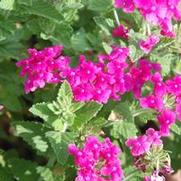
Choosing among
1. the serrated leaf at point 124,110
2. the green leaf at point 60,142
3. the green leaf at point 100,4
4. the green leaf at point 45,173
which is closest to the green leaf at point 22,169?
the green leaf at point 45,173

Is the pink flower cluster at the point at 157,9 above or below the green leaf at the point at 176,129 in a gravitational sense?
above

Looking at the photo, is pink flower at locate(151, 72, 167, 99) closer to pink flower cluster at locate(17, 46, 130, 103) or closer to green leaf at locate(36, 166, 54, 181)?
pink flower cluster at locate(17, 46, 130, 103)

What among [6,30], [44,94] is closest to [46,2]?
[6,30]

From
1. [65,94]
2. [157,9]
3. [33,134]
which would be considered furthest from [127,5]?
[33,134]

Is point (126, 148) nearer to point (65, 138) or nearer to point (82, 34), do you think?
point (65, 138)

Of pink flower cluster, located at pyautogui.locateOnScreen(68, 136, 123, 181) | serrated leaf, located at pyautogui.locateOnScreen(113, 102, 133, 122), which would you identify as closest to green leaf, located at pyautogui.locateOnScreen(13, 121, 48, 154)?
pink flower cluster, located at pyautogui.locateOnScreen(68, 136, 123, 181)

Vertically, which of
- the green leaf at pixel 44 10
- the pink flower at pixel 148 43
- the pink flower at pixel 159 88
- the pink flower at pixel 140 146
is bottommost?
the pink flower at pixel 140 146

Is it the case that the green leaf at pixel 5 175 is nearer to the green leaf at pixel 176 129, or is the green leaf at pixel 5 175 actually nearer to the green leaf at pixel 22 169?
the green leaf at pixel 22 169
